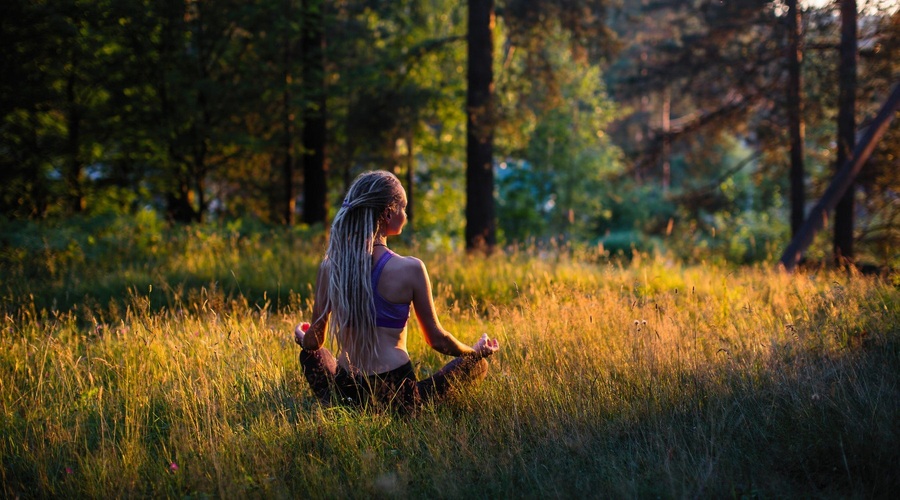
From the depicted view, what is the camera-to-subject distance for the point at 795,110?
13.4 m

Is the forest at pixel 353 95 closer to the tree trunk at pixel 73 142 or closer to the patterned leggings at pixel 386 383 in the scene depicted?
the tree trunk at pixel 73 142

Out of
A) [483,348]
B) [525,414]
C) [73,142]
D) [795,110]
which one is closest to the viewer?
[483,348]

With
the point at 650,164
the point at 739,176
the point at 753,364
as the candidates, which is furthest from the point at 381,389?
the point at 739,176

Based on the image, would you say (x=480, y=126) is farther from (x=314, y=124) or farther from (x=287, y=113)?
(x=314, y=124)

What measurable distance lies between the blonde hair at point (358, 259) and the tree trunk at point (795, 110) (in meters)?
11.5

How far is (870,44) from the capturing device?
13664 millimetres

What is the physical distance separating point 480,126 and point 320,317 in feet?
29.8

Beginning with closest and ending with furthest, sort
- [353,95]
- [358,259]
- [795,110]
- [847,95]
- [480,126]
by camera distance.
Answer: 1. [358,259]
2. [847,95]
3. [480,126]
4. [795,110]
5. [353,95]

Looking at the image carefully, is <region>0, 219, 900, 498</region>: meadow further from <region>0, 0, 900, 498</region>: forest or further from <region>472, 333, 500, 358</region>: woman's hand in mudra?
<region>472, 333, 500, 358</region>: woman's hand in mudra

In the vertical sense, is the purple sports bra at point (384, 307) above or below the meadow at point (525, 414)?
above

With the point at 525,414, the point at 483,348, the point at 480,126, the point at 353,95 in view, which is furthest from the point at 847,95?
the point at 353,95

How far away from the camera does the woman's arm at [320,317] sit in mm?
4250

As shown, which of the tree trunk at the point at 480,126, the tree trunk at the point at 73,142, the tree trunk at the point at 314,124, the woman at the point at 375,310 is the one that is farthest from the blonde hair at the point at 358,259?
the tree trunk at the point at 314,124

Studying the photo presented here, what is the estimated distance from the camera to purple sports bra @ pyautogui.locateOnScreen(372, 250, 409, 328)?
13.5 ft
